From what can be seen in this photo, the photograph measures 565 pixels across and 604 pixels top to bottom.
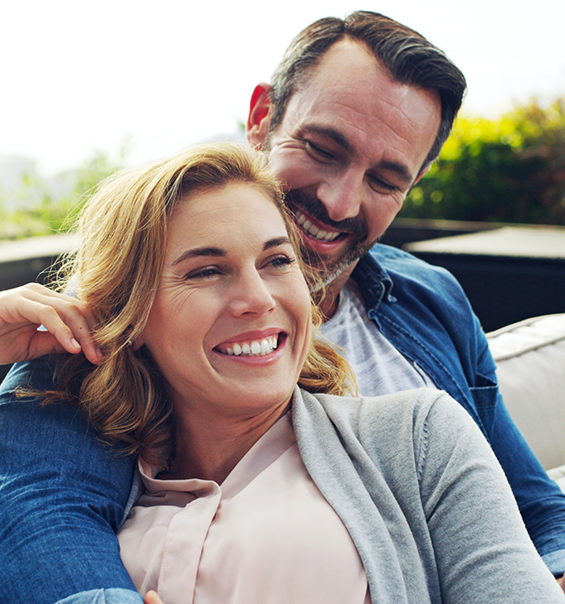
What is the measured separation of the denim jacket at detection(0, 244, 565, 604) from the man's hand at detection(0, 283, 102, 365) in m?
0.05

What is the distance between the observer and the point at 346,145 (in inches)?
70.8

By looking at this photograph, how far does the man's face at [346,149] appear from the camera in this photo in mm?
1786

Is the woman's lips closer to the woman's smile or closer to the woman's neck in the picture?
the woman's smile

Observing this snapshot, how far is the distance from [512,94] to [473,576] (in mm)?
7341

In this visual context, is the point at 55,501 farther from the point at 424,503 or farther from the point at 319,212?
the point at 319,212

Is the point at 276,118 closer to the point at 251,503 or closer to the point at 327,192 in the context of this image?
the point at 327,192

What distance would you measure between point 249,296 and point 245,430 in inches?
12.8

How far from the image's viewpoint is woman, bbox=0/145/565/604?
0.99 metres

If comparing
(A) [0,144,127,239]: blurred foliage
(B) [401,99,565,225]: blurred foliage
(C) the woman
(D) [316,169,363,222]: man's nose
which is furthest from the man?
(B) [401,99,565,225]: blurred foliage

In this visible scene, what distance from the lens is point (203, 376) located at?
116 cm

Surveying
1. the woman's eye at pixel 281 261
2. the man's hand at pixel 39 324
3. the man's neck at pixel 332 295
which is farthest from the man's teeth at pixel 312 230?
the man's hand at pixel 39 324

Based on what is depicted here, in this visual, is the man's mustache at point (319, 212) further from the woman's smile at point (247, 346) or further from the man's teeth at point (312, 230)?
the woman's smile at point (247, 346)

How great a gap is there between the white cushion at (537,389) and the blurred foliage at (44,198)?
17.0 feet

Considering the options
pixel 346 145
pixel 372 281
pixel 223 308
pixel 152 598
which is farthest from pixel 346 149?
pixel 152 598
